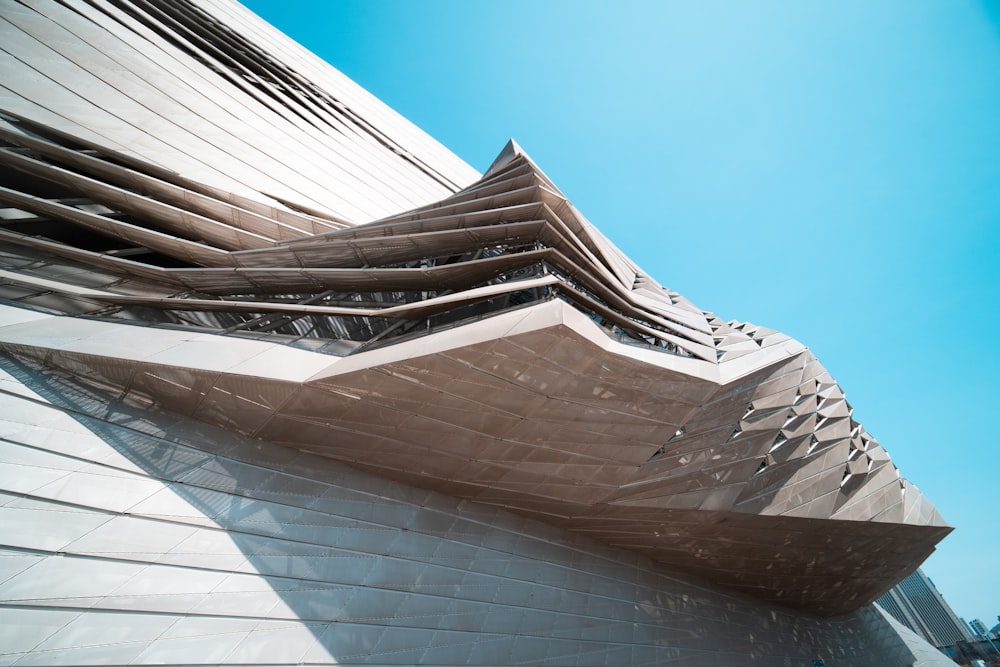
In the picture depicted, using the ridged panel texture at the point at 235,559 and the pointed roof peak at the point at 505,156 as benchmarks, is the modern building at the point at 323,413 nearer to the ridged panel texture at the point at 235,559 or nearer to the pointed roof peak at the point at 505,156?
the ridged panel texture at the point at 235,559

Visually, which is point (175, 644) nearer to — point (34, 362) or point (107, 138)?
point (34, 362)

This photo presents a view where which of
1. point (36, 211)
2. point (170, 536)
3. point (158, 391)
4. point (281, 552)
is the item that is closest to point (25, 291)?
point (36, 211)

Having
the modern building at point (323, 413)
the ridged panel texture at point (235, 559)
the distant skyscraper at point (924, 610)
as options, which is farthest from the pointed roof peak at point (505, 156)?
the distant skyscraper at point (924, 610)

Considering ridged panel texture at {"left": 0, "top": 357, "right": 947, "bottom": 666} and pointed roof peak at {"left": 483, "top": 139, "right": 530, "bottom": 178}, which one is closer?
ridged panel texture at {"left": 0, "top": 357, "right": 947, "bottom": 666}

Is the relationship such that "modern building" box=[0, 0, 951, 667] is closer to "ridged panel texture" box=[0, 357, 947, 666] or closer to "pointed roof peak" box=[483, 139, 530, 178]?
"ridged panel texture" box=[0, 357, 947, 666]

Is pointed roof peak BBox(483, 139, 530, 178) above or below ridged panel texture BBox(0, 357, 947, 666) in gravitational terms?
above

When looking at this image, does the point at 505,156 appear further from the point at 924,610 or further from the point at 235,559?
the point at 924,610

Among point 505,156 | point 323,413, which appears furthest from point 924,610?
point 323,413

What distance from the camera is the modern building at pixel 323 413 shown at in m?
6.60

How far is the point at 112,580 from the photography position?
235 inches

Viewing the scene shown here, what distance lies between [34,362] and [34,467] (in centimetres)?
216

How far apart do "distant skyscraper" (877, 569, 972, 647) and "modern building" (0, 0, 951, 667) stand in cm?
12722

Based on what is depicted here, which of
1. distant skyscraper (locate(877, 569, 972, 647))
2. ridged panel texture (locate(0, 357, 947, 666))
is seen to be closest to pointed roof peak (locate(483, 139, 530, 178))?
ridged panel texture (locate(0, 357, 947, 666))

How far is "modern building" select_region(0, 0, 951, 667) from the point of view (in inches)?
260
